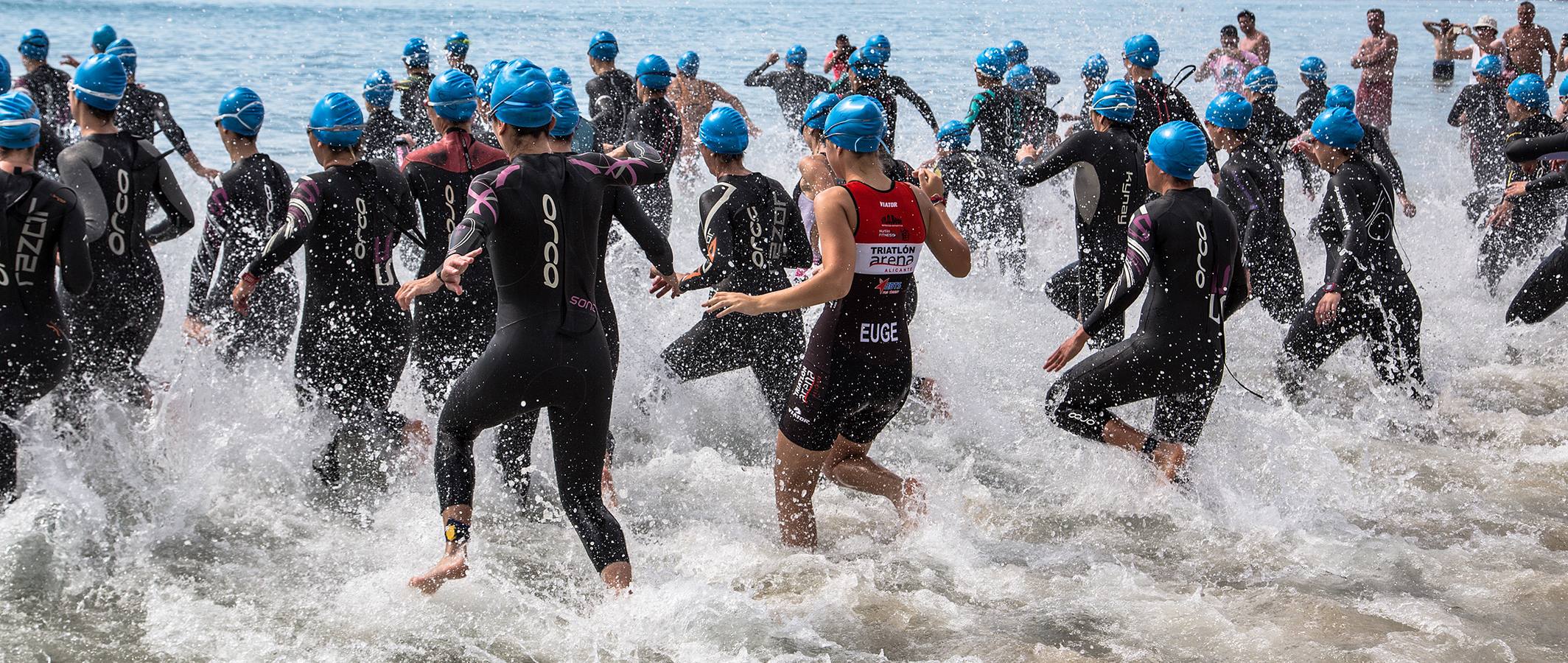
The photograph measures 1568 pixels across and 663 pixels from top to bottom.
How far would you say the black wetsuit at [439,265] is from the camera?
5.52 m

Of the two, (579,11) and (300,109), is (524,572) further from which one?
(579,11)

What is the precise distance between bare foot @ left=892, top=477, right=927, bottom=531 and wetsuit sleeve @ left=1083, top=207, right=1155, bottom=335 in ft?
3.09

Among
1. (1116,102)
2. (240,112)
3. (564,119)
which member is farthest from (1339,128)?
(240,112)

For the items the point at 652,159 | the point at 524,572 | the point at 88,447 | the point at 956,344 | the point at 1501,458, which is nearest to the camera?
the point at 652,159

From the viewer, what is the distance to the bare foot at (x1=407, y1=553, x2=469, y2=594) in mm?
4234

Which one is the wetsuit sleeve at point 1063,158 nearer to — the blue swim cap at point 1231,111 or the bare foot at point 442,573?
the blue swim cap at point 1231,111

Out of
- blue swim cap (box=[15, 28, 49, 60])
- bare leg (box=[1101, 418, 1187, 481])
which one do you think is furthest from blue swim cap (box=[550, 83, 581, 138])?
blue swim cap (box=[15, 28, 49, 60])

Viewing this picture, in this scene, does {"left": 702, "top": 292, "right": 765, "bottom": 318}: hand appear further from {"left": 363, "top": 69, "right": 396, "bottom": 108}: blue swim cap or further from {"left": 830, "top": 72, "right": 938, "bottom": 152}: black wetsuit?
{"left": 830, "top": 72, "right": 938, "bottom": 152}: black wetsuit

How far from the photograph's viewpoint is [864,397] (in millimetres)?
4621

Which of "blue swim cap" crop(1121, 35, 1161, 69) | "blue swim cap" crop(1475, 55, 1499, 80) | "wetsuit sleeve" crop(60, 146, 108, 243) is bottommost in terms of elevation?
"wetsuit sleeve" crop(60, 146, 108, 243)

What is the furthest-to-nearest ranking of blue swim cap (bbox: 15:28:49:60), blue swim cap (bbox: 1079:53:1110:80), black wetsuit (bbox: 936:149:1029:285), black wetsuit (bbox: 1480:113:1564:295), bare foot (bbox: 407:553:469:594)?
blue swim cap (bbox: 1079:53:1110:80) < blue swim cap (bbox: 15:28:49:60) < black wetsuit (bbox: 1480:113:1564:295) < black wetsuit (bbox: 936:149:1029:285) < bare foot (bbox: 407:553:469:594)

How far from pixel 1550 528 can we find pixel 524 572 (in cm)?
420

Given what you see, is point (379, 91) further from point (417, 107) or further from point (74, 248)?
point (74, 248)

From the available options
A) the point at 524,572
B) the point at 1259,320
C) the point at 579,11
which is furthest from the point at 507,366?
the point at 579,11
